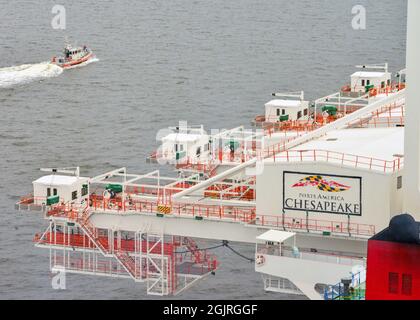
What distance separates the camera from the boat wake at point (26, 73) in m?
120

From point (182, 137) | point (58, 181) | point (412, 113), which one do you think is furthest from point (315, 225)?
point (182, 137)

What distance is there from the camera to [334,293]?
31094 millimetres

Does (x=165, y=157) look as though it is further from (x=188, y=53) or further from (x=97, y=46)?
(x=97, y=46)

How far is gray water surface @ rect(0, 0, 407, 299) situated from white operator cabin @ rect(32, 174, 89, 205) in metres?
9.23

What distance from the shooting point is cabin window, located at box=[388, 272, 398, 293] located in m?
22.9

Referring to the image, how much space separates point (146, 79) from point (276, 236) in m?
76.7

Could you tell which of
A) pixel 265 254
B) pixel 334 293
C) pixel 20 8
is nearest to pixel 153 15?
pixel 20 8

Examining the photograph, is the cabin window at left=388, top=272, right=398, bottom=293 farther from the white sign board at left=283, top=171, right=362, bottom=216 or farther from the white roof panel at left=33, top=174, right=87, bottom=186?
the white roof panel at left=33, top=174, right=87, bottom=186

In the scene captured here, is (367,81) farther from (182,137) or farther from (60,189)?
(60,189)

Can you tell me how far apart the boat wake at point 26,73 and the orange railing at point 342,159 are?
7596cm

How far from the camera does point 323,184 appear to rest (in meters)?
43.3

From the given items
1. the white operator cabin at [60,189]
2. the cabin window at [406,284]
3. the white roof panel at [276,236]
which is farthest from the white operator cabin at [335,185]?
the cabin window at [406,284]

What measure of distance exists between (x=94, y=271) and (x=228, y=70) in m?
73.2
